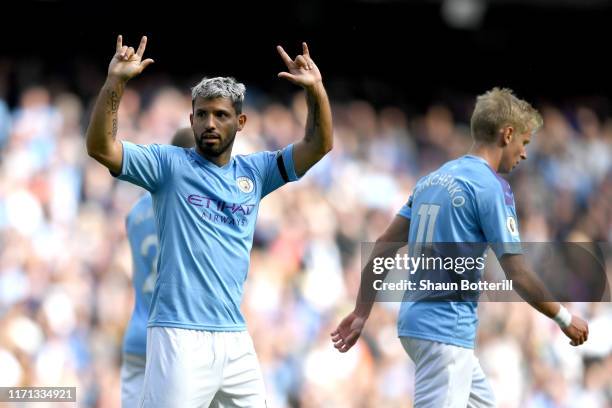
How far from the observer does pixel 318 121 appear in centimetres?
520

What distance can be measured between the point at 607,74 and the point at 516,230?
14020 mm

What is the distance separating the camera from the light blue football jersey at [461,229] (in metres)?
5.30

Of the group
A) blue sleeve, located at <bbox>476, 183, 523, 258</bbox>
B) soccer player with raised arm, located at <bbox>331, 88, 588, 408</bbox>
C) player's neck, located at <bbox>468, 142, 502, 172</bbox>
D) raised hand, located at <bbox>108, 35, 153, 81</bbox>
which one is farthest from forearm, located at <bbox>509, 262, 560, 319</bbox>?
raised hand, located at <bbox>108, 35, 153, 81</bbox>

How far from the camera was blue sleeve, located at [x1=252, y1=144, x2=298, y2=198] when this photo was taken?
5.30m

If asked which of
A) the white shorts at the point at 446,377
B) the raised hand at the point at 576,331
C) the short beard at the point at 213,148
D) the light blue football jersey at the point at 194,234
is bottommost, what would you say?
the white shorts at the point at 446,377

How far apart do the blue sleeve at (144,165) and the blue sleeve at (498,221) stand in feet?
5.36

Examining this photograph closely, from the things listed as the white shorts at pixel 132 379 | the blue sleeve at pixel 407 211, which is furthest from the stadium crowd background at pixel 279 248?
A: the blue sleeve at pixel 407 211

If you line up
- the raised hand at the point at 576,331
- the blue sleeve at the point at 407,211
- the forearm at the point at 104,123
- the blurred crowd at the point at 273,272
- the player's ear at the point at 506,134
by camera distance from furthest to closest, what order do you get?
1. the blurred crowd at the point at 273,272
2. the blue sleeve at the point at 407,211
3. the player's ear at the point at 506,134
4. the raised hand at the point at 576,331
5. the forearm at the point at 104,123

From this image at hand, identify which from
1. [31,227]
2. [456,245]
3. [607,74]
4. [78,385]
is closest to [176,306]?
[456,245]

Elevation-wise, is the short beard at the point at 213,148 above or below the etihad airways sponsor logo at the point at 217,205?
above

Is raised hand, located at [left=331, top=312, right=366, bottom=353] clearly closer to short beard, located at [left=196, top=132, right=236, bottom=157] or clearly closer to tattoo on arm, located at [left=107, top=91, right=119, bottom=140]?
short beard, located at [left=196, top=132, right=236, bottom=157]

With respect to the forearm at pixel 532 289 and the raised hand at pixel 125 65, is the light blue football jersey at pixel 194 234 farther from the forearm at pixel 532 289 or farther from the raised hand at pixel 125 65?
the forearm at pixel 532 289

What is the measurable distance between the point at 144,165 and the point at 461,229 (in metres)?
1.67

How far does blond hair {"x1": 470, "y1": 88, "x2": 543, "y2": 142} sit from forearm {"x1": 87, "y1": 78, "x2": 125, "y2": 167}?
204 centimetres
